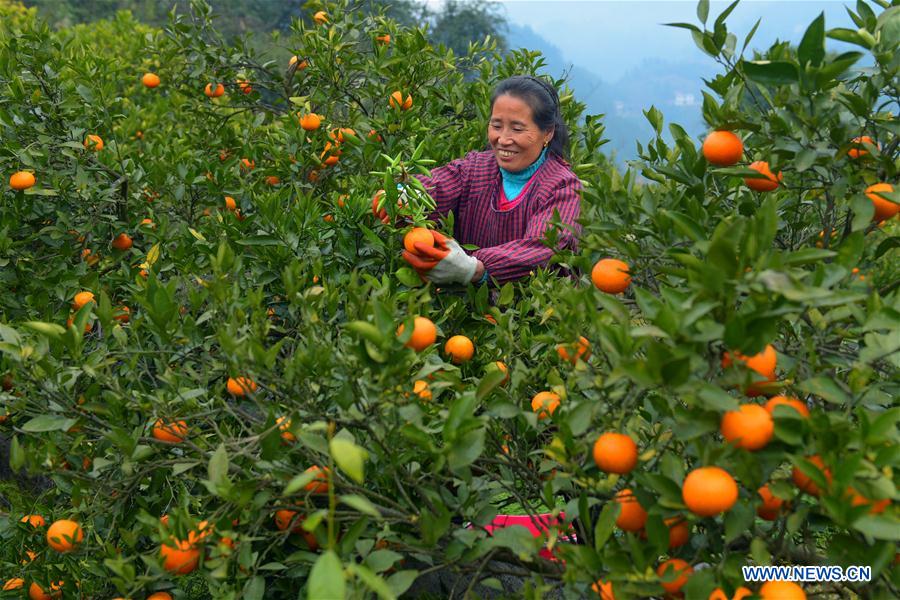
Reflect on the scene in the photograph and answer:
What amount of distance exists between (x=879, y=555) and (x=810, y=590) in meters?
0.33

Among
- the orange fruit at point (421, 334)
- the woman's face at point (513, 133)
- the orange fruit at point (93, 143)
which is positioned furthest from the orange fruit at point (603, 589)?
the orange fruit at point (93, 143)

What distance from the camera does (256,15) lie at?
2434cm

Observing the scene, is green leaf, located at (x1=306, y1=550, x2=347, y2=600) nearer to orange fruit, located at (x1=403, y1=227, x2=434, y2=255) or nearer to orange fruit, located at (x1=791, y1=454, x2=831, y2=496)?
orange fruit, located at (x1=791, y1=454, x2=831, y2=496)

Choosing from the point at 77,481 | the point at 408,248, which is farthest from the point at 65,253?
the point at 408,248

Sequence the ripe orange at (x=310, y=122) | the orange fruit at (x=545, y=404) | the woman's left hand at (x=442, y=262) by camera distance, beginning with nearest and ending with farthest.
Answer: the orange fruit at (x=545, y=404) → the woman's left hand at (x=442, y=262) → the ripe orange at (x=310, y=122)

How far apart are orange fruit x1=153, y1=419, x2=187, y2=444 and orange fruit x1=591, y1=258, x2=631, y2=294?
0.88 m

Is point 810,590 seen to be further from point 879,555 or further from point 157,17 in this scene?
point 157,17

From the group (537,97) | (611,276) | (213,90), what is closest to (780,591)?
(611,276)

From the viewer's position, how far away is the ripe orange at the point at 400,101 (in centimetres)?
303

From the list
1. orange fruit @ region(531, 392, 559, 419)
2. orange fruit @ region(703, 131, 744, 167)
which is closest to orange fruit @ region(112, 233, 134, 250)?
orange fruit @ region(531, 392, 559, 419)

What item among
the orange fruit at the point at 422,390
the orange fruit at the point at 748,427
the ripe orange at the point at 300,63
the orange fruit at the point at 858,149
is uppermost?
the orange fruit at the point at 858,149

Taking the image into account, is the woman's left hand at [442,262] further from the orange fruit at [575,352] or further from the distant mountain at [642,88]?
the distant mountain at [642,88]

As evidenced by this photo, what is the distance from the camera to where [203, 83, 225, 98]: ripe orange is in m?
3.91

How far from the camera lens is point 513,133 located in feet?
8.45
